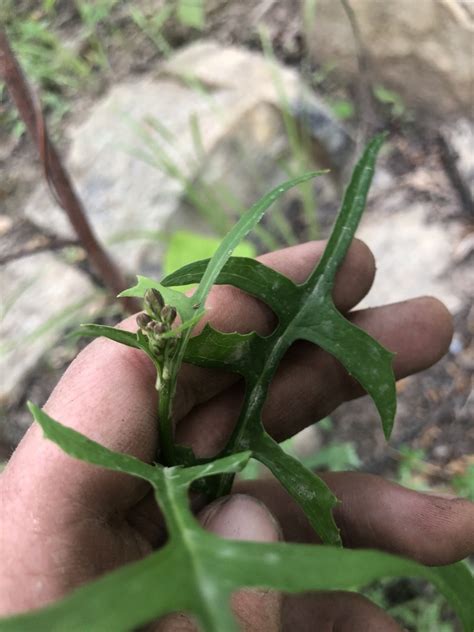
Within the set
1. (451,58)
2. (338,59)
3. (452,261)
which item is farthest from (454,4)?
(452,261)

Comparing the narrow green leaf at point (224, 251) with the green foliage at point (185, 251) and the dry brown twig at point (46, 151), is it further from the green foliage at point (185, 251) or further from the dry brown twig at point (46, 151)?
the green foliage at point (185, 251)

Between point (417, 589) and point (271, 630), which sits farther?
point (417, 589)

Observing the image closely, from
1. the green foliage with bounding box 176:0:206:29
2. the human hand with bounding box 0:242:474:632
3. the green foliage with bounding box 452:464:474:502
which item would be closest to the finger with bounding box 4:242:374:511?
the human hand with bounding box 0:242:474:632

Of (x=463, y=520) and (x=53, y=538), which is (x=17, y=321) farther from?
(x=463, y=520)

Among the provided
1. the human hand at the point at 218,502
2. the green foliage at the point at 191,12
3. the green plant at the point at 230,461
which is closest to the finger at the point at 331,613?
the human hand at the point at 218,502

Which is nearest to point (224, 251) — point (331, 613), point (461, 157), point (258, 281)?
point (258, 281)
